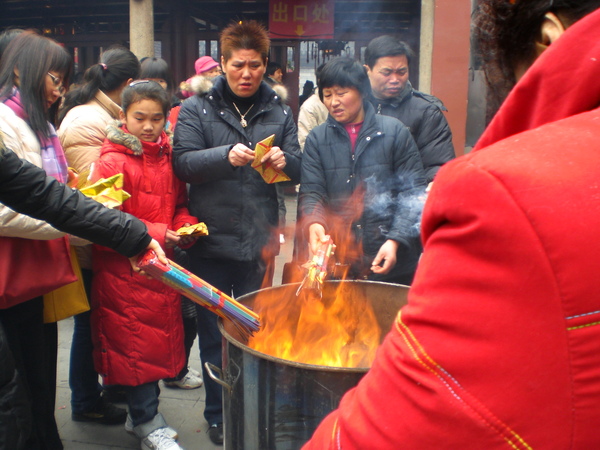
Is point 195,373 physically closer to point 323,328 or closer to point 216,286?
point 216,286

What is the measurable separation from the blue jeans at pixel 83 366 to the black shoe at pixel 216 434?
68 centimetres

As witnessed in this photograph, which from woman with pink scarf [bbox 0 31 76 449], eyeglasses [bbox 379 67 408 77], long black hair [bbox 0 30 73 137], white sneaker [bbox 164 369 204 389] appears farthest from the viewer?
white sneaker [bbox 164 369 204 389]

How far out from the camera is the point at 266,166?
2.83 metres

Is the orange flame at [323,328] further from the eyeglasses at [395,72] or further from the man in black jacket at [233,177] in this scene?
the eyeglasses at [395,72]

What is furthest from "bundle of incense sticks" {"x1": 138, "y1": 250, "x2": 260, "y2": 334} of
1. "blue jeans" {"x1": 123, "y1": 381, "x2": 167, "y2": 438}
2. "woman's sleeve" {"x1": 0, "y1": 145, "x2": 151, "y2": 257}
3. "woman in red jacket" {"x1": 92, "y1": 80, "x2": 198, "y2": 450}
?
"blue jeans" {"x1": 123, "y1": 381, "x2": 167, "y2": 438}

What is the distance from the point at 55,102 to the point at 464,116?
6089 millimetres

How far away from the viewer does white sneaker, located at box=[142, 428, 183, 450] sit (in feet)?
9.43

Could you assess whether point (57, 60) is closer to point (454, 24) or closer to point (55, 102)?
→ point (55, 102)

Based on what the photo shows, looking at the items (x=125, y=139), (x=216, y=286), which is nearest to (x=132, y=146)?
(x=125, y=139)

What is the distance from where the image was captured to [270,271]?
10.4 ft

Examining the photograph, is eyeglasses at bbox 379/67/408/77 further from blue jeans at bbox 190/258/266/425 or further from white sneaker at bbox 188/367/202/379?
white sneaker at bbox 188/367/202/379

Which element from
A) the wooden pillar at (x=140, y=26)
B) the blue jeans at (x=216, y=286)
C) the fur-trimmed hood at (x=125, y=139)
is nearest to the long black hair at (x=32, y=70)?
the fur-trimmed hood at (x=125, y=139)

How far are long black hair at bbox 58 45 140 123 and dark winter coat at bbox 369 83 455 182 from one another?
4.78 ft

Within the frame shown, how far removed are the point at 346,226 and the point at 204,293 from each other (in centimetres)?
119
